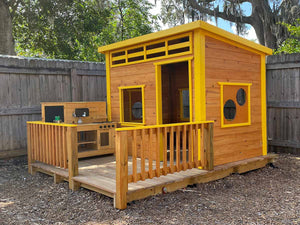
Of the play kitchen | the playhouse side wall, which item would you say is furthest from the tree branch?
the play kitchen

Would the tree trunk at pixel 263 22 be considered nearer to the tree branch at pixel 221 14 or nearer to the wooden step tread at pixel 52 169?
the tree branch at pixel 221 14

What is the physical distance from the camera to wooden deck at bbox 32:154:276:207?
4.49m

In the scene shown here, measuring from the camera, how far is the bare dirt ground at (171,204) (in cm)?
392

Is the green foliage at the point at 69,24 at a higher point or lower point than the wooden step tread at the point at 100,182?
higher

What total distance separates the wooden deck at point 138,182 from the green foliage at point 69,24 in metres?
8.04

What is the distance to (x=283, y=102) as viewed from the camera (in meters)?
7.95

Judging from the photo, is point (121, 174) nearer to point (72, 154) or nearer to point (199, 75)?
point (72, 154)

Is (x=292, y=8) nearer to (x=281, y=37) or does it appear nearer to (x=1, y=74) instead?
(x=281, y=37)

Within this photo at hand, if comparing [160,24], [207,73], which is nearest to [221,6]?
[160,24]

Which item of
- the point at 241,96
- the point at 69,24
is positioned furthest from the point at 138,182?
the point at 69,24

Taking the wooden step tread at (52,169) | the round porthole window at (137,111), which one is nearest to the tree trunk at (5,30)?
the wooden step tread at (52,169)

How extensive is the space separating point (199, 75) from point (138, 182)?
2.12m

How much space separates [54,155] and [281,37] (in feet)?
39.0

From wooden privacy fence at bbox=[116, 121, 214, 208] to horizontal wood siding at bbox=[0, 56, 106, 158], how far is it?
345 cm
